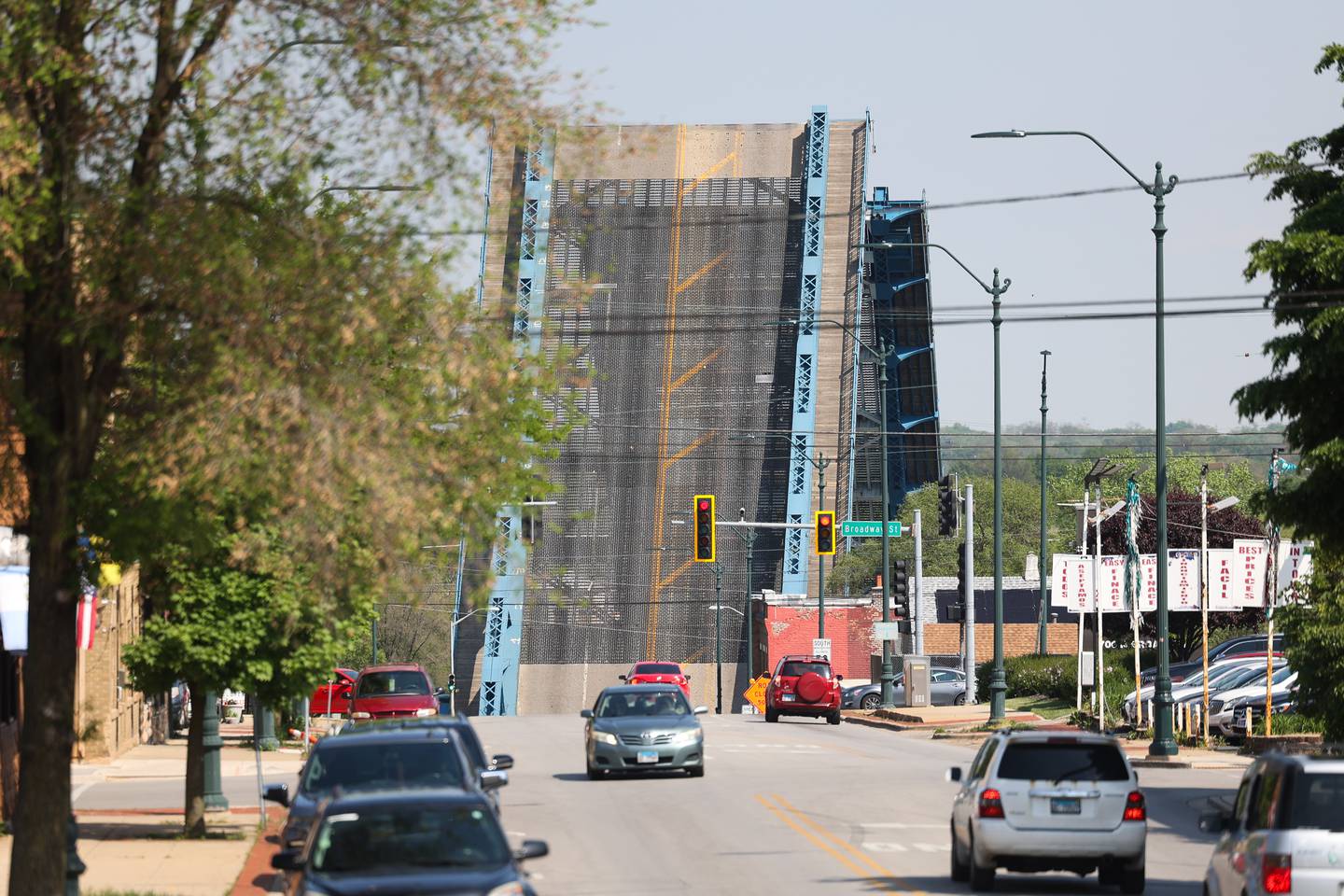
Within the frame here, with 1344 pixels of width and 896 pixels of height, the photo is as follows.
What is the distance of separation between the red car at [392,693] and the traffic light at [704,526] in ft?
52.5

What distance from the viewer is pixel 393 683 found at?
39.8 m

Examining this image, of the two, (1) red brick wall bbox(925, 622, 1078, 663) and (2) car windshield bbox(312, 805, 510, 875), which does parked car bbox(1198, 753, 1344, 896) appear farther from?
(1) red brick wall bbox(925, 622, 1078, 663)

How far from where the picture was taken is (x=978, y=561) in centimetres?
14562

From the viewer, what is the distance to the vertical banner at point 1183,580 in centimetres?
4675

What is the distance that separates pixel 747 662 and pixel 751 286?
796 inches

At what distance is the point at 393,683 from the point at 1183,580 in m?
19.8

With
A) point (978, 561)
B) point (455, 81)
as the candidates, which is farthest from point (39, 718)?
point (978, 561)

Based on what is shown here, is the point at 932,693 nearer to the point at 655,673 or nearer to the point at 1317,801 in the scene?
the point at 655,673

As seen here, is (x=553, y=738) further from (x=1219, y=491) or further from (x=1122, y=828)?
(x=1219, y=491)

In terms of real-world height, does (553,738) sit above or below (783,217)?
below

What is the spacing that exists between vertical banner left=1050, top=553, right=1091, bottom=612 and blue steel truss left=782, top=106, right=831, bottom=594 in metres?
17.5

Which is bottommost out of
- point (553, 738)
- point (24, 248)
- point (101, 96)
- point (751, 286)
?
point (553, 738)

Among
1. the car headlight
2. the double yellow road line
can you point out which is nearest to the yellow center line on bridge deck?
the car headlight

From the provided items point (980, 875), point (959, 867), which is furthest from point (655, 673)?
point (980, 875)
